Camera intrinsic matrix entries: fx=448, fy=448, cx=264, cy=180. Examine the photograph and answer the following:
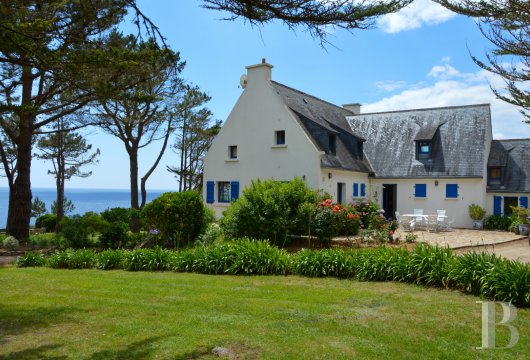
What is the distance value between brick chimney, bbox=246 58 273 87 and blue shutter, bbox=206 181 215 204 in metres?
5.57

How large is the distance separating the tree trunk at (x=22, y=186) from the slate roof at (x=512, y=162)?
73.8 feet

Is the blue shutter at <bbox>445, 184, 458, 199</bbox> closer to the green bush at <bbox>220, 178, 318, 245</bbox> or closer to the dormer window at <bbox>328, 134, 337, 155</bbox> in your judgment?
the dormer window at <bbox>328, 134, 337, 155</bbox>

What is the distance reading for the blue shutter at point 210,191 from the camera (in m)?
23.8

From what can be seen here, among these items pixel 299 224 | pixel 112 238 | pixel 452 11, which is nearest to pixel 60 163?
pixel 112 238

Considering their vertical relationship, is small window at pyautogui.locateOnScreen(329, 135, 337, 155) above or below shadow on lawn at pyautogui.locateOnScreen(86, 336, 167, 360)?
above

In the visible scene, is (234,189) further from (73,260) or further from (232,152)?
(73,260)

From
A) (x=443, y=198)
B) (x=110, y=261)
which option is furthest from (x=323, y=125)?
(x=110, y=261)

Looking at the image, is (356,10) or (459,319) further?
(459,319)

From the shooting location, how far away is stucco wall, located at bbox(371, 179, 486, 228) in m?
22.5

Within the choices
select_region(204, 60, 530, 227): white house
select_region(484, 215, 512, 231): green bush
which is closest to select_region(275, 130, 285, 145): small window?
select_region(204, 60, 530, 227): white house

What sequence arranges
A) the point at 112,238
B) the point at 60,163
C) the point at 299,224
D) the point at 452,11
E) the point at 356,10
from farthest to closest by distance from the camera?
the point at 60,163 < the point at 112,238 < the point at 299,224 < the point at 452,11 < the point at 356,10

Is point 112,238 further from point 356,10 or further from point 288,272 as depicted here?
point 356,10

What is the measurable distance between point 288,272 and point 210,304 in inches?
128

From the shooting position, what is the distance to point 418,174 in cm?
2372
